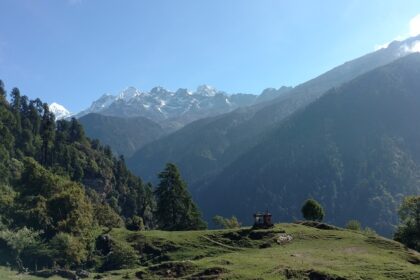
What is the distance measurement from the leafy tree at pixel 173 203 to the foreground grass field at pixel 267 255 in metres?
32.8

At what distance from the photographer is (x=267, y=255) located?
62.8 meters

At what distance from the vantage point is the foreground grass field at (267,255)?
53312 mm

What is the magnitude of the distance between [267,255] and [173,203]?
56.6m

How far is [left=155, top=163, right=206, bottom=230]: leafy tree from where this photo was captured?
117 m

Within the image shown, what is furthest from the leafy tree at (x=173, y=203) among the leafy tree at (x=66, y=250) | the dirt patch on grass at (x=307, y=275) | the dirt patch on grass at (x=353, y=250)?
the dirt patch on grass at (x=307, y=275)

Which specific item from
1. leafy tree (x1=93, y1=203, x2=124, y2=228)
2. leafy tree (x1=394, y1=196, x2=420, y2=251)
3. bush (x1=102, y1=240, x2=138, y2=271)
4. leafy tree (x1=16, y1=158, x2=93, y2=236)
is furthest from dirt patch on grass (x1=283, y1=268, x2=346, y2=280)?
leafy tree (x1=93, y1=203, x2=124, y2=228)

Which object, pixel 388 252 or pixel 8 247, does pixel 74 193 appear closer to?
pixel 8 247

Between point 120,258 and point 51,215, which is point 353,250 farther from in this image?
point 51,215

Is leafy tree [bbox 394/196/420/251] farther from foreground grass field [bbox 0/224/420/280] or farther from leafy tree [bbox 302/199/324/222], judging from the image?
leafy tree [bbox 302/199/324/222]

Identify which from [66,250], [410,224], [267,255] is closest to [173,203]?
[66,250]

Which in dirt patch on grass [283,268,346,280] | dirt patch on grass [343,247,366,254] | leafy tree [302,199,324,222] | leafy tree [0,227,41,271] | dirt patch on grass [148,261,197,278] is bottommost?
dirt patch on grass [283,268,346,280]

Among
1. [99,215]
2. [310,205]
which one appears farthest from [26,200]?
[310,205]

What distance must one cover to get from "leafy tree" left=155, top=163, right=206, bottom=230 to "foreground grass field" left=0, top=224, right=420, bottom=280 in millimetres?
32809

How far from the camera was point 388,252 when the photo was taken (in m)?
65.9
